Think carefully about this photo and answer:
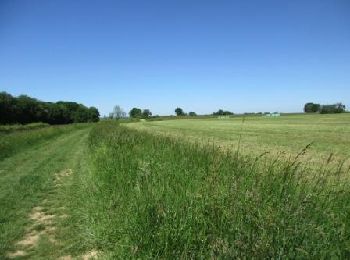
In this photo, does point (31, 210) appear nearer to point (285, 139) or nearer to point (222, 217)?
point (222, 217)

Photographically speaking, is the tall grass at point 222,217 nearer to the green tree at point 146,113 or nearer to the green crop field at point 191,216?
the green crop field at point 191,216

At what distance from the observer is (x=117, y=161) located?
9.76 meters

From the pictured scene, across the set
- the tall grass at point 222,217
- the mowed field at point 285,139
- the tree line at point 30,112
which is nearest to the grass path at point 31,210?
the tall grass at point 222,217

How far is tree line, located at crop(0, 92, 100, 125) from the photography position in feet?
281

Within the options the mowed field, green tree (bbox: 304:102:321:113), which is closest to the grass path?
the mowed field

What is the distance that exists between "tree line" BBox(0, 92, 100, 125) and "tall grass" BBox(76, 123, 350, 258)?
83727 mm

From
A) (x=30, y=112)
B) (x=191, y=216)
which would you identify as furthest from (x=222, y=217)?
(x=30, y=112)

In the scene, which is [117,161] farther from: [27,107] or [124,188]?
[27,107]

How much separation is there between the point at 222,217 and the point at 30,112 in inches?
3964

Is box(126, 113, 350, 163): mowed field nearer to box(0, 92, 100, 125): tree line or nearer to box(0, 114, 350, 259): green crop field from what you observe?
box(0, 114, 350, 259): green crop field

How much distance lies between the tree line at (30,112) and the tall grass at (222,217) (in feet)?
275

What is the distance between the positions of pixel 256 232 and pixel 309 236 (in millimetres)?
526

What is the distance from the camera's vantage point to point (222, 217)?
15.8ft

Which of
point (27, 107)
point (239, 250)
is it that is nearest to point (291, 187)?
point (239, 250)
